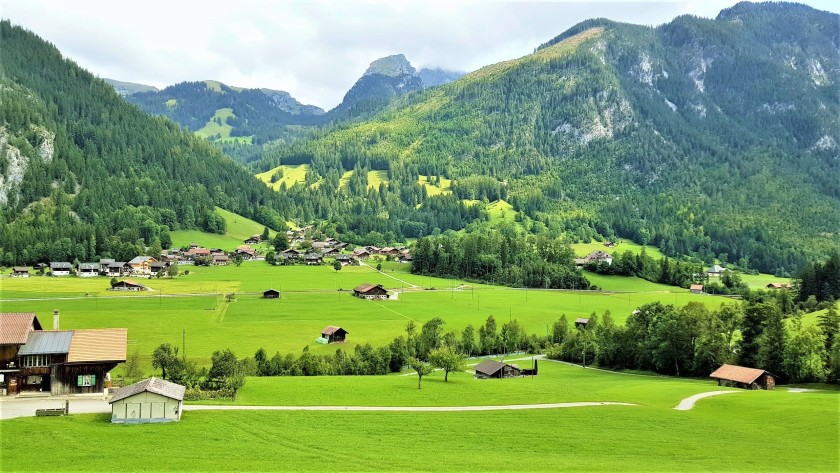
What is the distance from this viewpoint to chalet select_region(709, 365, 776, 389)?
66750mm

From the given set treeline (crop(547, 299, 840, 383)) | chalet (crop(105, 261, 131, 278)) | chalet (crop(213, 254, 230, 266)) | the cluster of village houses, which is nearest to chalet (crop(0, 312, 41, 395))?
treeline (crop(547, 299, 840, 383))

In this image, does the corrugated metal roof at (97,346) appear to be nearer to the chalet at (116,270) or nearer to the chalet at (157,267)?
the chalet at (157,267)

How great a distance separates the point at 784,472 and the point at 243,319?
3177 inches

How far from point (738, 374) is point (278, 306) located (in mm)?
74135

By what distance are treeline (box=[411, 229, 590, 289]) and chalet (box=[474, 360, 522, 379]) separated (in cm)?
8980

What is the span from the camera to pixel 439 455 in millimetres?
37469

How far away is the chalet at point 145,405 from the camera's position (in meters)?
42.7

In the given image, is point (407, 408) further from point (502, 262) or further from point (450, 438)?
point (502, 262)

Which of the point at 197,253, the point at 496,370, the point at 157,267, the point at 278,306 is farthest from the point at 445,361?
the point at 197,253

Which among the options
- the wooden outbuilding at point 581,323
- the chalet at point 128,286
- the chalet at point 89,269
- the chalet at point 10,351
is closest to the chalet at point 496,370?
the wooden outbuilding at point 581,323

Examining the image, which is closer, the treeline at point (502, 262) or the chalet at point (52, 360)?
the chalet at point (52, 360)

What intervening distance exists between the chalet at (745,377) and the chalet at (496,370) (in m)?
21.9

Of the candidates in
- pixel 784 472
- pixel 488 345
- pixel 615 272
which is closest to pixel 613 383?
pixel 488 345

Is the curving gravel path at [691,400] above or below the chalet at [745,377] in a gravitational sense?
below
